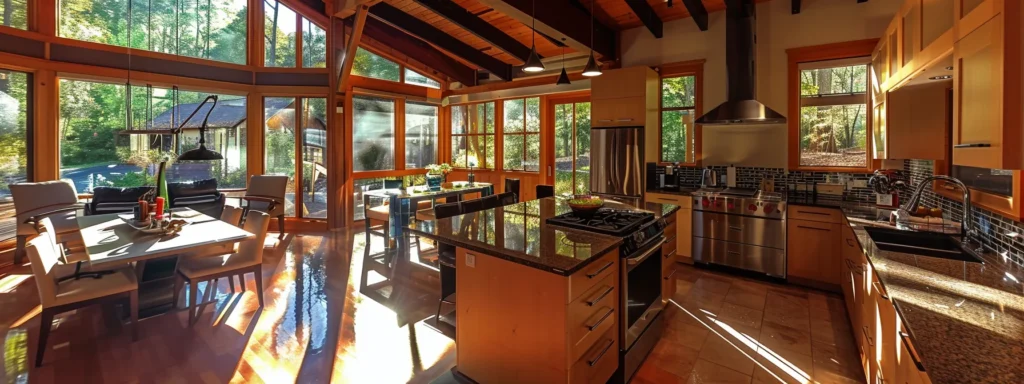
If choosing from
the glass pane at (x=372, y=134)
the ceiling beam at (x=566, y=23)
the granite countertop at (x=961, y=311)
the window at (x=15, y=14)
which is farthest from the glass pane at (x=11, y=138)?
the granite countertop at (x=961, y=311)

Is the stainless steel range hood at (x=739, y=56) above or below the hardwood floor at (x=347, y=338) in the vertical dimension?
above

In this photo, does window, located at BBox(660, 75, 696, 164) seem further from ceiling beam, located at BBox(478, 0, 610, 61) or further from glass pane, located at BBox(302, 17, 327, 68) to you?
glass pane, located at BBox(302, 17, 327, 68)

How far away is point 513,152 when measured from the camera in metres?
6.95

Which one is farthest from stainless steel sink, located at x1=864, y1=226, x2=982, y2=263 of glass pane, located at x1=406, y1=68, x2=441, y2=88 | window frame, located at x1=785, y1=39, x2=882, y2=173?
glass pane, located at x1=406, y1=68, x2=441, y2=88

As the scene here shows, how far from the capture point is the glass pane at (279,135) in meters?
6.71

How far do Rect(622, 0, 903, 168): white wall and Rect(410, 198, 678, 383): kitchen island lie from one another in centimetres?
325

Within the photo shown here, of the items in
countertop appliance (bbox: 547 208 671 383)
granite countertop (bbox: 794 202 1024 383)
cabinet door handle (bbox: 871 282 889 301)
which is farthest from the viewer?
countertop appliance (bbox: 547 208 671 383)

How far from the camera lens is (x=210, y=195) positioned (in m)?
5.84

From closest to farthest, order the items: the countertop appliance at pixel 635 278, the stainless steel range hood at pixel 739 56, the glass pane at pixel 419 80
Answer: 1. the countertop appliance at pixel 635 278
2. the stainless steel range hood at pixel 739 56
3. the glass pane at pixel 419 80

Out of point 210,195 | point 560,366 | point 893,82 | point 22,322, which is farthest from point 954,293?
point 210,195

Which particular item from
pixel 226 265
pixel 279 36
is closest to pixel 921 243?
pixel 226 265

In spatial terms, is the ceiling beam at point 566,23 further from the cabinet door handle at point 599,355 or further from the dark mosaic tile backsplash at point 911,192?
the cabinet door handle at point 599,355

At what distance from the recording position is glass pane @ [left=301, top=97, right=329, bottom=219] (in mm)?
6750

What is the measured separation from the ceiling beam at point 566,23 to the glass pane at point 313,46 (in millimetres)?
3912
